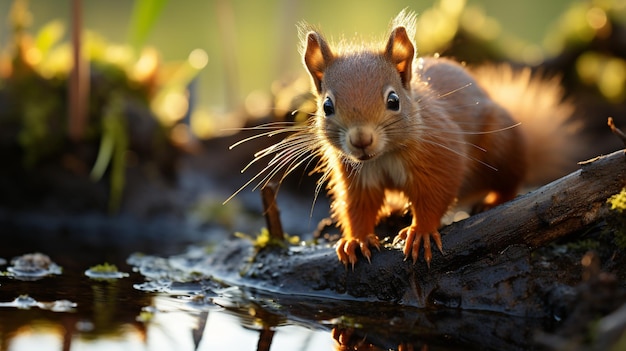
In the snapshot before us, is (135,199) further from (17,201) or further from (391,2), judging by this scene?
(391,2)

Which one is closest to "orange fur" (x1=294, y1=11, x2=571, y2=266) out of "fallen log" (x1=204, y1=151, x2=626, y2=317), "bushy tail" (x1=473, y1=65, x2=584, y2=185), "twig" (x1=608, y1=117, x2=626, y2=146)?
"fallen log" (x1=204, y1=151, x2=626, y2=317)

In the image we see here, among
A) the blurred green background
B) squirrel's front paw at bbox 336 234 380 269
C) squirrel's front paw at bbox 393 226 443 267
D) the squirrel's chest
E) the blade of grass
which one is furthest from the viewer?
the blurred green background

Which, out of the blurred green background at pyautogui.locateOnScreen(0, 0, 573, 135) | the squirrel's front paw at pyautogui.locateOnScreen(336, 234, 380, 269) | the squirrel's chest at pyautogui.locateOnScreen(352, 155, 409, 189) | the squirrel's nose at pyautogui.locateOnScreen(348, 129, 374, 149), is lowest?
the squirrel's front paw at pyautogui.locateOnScreen(336, 234, 380, 269)

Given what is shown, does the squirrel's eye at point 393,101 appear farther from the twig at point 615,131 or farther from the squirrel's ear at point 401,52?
the twig at point 615,131

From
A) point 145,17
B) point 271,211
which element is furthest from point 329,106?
point 145,17

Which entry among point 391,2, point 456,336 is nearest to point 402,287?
point 456,336

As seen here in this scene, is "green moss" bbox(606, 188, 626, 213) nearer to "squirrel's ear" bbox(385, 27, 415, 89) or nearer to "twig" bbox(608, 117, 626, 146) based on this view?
"twig" bbox(608, 117, 626, 146)

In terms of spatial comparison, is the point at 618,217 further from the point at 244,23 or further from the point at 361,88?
the point at 244,23
